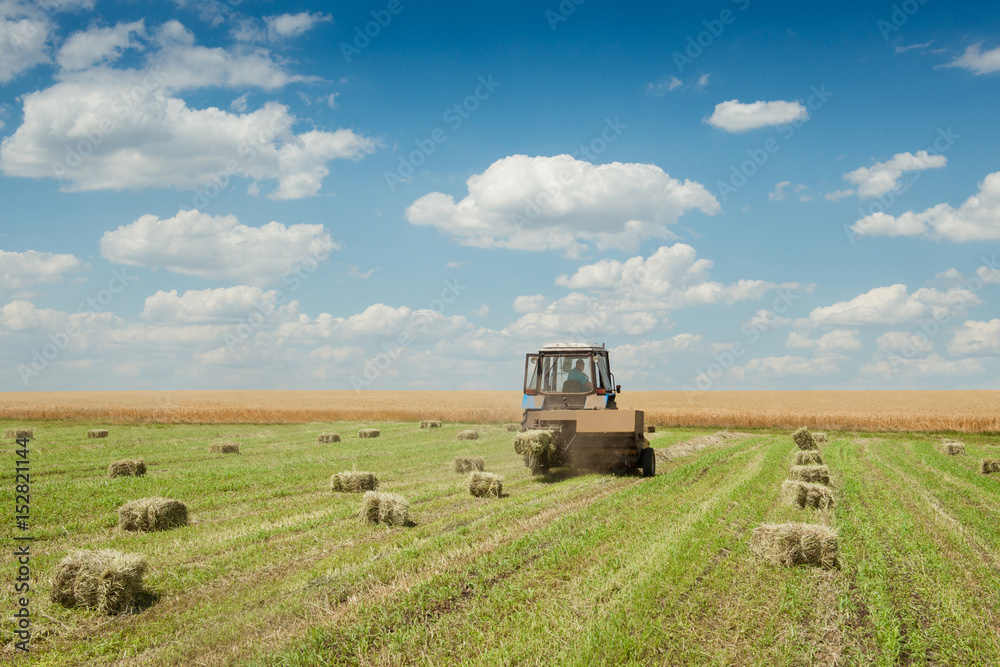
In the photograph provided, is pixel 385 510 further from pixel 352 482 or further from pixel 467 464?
pixel 467 464

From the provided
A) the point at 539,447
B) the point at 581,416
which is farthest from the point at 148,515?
the point at 581,416

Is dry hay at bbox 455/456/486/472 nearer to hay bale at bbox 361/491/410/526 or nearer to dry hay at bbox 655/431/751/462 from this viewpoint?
hay bale at bbox 361/491/410/526

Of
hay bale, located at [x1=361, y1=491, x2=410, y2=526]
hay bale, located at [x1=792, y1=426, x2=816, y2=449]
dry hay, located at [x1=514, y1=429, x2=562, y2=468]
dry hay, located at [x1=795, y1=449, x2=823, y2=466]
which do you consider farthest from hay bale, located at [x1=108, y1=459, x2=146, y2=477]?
hay bale, located at [x1=792, y1=426, x2=816, y2=449]

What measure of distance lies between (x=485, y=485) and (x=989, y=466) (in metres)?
13.2

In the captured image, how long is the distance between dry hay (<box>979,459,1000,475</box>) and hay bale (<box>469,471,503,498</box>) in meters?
12.8

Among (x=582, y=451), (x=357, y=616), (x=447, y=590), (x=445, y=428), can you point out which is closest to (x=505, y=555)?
(x=447, y=590)

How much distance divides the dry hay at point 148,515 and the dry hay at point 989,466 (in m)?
17.7

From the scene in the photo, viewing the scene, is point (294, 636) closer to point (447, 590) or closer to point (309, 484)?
point (447, 590)

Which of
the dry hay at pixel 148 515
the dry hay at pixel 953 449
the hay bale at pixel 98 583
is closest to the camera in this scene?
the hay bale at pixel 98 583

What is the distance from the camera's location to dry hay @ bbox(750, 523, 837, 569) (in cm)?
671

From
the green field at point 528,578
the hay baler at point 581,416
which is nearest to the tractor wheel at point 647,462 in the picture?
the hay baler at point 581,416

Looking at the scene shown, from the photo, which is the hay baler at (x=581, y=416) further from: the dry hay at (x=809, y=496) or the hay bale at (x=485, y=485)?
the dry hay at (x=809, y=496)

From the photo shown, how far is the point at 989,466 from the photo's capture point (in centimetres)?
1552

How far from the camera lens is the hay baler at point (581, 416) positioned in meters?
12.9
